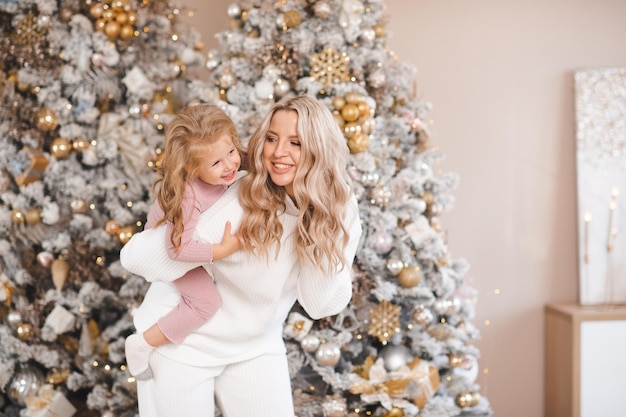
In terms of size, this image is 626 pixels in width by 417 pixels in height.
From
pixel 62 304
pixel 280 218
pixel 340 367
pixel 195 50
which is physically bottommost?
pixel 340 367

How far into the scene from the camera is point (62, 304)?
336 centimetres

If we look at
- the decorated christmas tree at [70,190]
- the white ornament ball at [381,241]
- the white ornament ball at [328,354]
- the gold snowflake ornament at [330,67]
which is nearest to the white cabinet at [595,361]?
the white ornament ball at [381,241]

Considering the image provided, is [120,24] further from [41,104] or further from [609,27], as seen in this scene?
[609,27]

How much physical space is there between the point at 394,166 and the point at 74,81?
1.48 metres

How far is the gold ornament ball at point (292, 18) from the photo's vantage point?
3.14m

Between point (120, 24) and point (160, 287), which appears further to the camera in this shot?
point (120, 24)

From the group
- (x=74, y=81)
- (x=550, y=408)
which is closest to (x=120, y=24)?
(x=74, y=81)

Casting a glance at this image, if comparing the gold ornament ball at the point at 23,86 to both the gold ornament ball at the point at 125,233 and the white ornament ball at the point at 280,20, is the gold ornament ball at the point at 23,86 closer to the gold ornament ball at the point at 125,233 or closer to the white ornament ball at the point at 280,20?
the gold ornament ball at the point at 125,233

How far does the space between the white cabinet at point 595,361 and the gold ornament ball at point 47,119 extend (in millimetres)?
2622

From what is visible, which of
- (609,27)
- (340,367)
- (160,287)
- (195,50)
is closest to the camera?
(160,287)

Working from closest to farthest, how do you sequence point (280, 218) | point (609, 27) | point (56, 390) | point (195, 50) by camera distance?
point (280, 218)
point (56, 390)
point (195, 50)
point (609, 27)

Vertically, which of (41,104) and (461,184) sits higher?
(41,104)

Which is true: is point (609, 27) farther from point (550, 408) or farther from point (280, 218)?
Answer: point (280, 218)

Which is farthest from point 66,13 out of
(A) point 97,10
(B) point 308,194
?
(B) point 308,194
